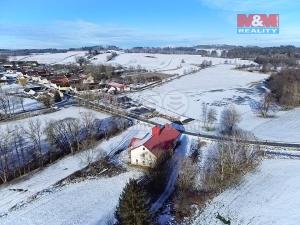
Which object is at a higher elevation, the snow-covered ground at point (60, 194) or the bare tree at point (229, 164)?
the bare tree at point (229, 164)

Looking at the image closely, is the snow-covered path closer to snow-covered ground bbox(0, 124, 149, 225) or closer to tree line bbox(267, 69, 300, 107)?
snow-covered ground bbox(0, 124, 149, 225)

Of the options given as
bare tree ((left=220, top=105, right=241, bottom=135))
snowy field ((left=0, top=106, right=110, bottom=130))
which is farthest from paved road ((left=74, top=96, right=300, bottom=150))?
bare tree ((left=220, top=105, right=241, bottom=135))

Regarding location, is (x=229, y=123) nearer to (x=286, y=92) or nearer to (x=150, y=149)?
(x=150, y=149)

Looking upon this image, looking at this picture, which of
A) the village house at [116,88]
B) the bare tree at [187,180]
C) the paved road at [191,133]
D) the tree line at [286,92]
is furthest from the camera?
the village house at [116,88]

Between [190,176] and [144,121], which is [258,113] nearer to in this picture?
[144,121]

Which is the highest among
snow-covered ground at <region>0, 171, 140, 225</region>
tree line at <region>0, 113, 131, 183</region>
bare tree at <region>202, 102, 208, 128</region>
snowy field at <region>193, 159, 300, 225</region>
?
tree line at <region>0, 113, 131, 183</region>

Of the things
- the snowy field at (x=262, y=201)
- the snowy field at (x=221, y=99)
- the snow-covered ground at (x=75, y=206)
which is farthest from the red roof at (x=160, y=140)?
the snowy field at (x=262, y=201)

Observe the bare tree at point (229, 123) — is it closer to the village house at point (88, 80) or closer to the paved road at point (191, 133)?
the paved road at point (191, 133)

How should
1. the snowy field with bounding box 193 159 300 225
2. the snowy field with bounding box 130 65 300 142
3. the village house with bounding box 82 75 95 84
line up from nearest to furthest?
the snowy field with bounding box 193 159 300 225 → the snowy field with bounding box 130 65 300 142 → the village house with bounding box 82 75 95 84
